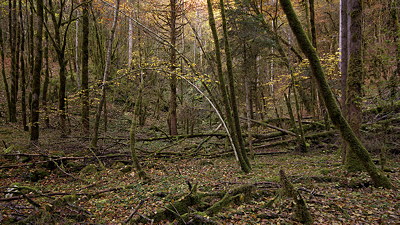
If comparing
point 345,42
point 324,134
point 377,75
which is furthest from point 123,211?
point 377,75

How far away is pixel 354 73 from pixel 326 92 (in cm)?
272

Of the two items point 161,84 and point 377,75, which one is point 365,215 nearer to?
point 377,75

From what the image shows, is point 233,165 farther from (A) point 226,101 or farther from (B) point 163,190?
(B) point 163,190

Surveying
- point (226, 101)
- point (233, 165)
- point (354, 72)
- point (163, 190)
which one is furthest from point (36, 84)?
point (354, 72)

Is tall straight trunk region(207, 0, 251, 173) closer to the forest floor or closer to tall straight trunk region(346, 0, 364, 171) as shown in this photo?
the forest floor

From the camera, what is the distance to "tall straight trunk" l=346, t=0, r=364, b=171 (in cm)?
626

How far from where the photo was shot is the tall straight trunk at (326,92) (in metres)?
4.06

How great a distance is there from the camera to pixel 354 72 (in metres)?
6.31

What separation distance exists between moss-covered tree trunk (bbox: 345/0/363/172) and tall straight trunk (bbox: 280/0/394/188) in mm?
1548

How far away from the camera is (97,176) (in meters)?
7.40

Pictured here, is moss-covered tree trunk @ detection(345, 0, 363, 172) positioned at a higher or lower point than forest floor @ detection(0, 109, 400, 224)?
higher

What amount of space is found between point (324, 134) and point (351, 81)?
5.57 m

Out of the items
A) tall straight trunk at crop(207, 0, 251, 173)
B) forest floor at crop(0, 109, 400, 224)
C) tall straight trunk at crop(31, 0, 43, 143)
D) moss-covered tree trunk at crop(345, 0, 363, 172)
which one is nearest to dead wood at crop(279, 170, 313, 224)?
forest floor at crop(0, 109, 400, 224)

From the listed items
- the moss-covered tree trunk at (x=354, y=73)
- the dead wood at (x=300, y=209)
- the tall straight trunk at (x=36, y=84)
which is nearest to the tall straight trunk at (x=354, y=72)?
the moss-covered tree trunk at (x=354, y=73)
